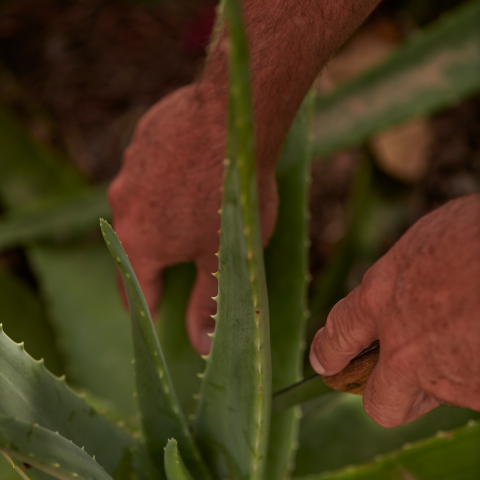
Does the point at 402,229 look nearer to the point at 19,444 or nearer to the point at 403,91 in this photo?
the point at 403,91

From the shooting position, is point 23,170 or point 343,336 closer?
point 343,336

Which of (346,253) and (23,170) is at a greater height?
(23,170)

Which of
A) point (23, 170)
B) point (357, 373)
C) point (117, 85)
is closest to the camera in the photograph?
point (357, 373)

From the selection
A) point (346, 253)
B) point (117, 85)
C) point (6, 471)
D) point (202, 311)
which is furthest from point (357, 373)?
point (117, 85)

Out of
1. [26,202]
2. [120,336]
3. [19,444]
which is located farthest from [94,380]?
[19,444]

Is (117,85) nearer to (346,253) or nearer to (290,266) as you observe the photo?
(346,253)

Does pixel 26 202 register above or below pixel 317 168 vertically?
above

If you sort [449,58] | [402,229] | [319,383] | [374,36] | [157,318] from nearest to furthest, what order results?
[319,383], [157,318], [449,58], [402,229], [374,36]

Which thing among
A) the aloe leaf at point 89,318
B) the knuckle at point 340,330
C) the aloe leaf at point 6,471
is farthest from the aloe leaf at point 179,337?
the knuckle at point 340,330

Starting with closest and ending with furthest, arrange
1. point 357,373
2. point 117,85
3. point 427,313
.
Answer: point 427,313
point 357,373
point 117,85
